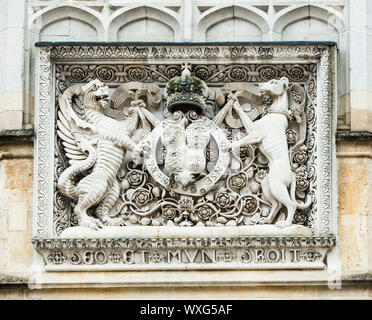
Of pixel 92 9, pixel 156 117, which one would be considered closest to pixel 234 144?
pixel 156 117

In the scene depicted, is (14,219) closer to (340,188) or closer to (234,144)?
(234,144)

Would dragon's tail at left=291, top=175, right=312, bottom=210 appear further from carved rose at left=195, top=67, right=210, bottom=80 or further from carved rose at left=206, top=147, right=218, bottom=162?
carved rose at left=195, top=67, right=210, bottom=80

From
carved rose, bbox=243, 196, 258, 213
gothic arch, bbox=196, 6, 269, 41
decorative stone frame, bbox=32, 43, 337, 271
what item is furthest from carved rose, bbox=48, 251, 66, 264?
gothic arch, bbox=196, 6, 269, 41

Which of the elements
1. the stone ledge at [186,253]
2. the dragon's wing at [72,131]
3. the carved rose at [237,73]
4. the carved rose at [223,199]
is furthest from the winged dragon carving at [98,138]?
the carved rose at [223,199]

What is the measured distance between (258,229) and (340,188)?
0.85 m

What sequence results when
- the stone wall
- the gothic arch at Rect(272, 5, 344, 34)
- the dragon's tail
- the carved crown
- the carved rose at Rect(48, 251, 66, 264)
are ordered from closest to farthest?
the stone wall
the carved rose at Rect(48, 251, 66, 264)
the dragon's tail
the carved crown
the gothic arch at Rect(272, 5, 344, 34)

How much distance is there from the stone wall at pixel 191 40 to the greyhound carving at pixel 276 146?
46 centimetres

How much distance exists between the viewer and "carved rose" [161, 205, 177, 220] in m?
13.7

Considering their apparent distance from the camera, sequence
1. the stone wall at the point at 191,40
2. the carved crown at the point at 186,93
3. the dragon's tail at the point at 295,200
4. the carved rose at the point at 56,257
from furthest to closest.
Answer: the carved crown at the point at 186,93, the dragon's tail at the point at 295,200, the carved rose at the point at 56,257, the stone wall at the point at 191,40

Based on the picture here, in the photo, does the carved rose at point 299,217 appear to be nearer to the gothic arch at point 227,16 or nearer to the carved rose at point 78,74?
the gothic arch at point 227,16

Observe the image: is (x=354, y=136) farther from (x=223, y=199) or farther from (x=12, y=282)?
(x=12, y=282)

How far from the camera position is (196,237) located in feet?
44.3

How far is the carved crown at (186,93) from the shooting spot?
45.3 ft

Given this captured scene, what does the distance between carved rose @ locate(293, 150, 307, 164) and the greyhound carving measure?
5.2 inches
